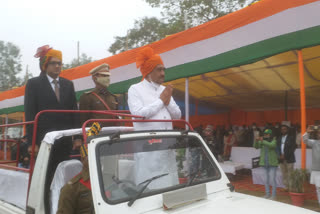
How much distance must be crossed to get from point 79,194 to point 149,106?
0.96 metres

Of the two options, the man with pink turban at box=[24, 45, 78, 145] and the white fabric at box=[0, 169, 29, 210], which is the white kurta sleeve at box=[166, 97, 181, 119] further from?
the white fabric at box=[0, 169, 29, 210]

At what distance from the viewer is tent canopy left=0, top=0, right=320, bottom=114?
511cm

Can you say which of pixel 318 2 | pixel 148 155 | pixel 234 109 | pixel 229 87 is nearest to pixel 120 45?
pixel 234 109

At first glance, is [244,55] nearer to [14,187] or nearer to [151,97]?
[151,97]

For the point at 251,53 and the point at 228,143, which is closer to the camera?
the point at 251,53

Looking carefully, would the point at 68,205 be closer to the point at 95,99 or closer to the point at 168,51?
the point at 95,99

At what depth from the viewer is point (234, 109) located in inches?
566

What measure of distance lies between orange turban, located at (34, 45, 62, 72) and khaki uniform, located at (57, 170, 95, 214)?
4.96 feet

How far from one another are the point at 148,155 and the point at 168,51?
5.28 metres

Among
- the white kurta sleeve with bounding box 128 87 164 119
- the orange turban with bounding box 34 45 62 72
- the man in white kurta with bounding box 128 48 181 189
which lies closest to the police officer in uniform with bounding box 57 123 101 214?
the man in white kurta with bounding box 128 48 181 189

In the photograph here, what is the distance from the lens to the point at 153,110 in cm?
265

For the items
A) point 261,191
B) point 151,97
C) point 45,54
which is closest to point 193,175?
point 151,97


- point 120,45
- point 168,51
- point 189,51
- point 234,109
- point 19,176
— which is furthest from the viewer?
point 120,45

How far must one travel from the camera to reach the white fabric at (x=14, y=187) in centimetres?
286
